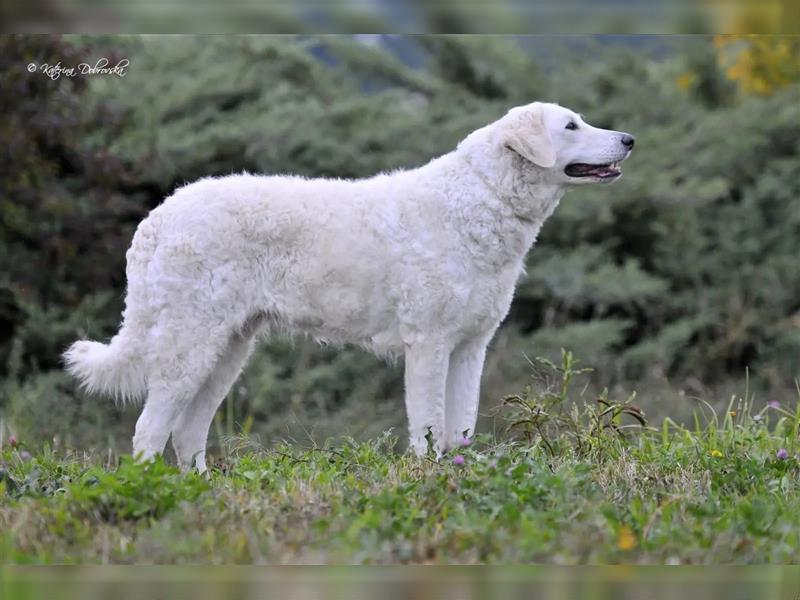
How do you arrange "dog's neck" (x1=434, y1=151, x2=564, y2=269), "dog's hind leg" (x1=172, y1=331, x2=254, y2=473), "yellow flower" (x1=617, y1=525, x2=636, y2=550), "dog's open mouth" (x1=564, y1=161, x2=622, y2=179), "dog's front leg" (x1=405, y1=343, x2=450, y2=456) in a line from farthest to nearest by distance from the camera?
"dog's hind leg" (x1=172, y1=331, x2=254, y2=473)
"dog's open mouth" (x1=564, y1=161, x2=622, y2=179)
"dog's neck" (x1=434, y1=151, x2=564, y2=269)
"dog's front leg" (x1=405, y1=343, x2=450, y2=456)
"yellow flower" (x1=617, y1=525, x2=636, y2=550)

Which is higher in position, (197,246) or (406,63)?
(406,63)

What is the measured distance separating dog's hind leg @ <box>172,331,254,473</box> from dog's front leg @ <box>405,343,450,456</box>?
38.8 inches

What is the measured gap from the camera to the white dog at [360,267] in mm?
5676

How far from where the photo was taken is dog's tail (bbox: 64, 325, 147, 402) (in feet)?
18.9

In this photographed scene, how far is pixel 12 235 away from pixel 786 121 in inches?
302

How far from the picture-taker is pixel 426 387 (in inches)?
223

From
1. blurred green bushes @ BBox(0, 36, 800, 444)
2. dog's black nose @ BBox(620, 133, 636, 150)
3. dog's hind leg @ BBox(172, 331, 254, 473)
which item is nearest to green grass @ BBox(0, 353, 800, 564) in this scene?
dog's hind leg @ BBox(172, 331, 254, 473)

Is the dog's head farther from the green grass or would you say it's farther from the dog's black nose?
the green grass

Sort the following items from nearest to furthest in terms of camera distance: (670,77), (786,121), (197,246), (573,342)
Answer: (197,246) < (573,342) < (786,121) < (670,77)

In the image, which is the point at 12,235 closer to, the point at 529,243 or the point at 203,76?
the point at 203,76

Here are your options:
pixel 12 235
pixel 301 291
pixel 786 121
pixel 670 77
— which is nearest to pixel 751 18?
pixel 301 291

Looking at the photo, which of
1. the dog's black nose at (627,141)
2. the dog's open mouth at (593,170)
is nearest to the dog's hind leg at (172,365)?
the dog's open mouth at (593,170)

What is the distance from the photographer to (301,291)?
5.80m

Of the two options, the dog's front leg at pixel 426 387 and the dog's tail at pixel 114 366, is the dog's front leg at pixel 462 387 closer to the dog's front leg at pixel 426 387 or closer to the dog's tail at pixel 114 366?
the dog's front leg at pixel 426 387
